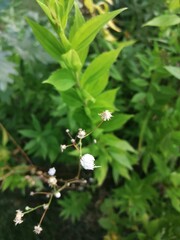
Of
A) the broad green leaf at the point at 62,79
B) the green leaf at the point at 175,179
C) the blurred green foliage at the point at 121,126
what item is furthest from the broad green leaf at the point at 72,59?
the green leaf at the point at 175,179

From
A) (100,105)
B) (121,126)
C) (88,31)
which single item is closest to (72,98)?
(100,105)

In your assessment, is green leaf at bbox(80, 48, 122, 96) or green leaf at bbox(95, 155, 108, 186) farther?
green leaf at bbox(95, 155, 108, 186)

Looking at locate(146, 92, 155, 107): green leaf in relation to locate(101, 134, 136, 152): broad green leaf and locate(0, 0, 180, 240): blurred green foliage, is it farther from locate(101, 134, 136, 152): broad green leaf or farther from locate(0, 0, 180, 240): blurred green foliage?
locate(101, 134, 136, 152): broad green leaf

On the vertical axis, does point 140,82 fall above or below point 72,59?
below

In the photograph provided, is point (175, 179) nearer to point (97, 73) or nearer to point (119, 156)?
point (119, 156)

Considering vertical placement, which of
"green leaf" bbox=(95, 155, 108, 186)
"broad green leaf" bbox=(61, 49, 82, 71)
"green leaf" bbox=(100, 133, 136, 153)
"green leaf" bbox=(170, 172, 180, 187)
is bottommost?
"green leaf" bbox=(170, 172, 180, 187)

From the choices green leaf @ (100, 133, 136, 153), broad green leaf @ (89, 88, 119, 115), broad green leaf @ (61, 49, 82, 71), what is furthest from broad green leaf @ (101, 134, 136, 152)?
broad green leaf @ (61, 49, 82, 71)

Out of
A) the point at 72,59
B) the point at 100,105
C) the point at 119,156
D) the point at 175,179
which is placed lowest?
the point at 175,179

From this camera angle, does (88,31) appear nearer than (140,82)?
Yes

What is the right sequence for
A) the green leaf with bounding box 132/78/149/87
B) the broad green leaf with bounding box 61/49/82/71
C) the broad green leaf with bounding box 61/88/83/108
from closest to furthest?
1. the broad green leaf with bounding box 61/49/82/71
2. the broad green leaf with bounding box 61/88/83/108
3. the green leaf with bounding box 132/78/149/87
